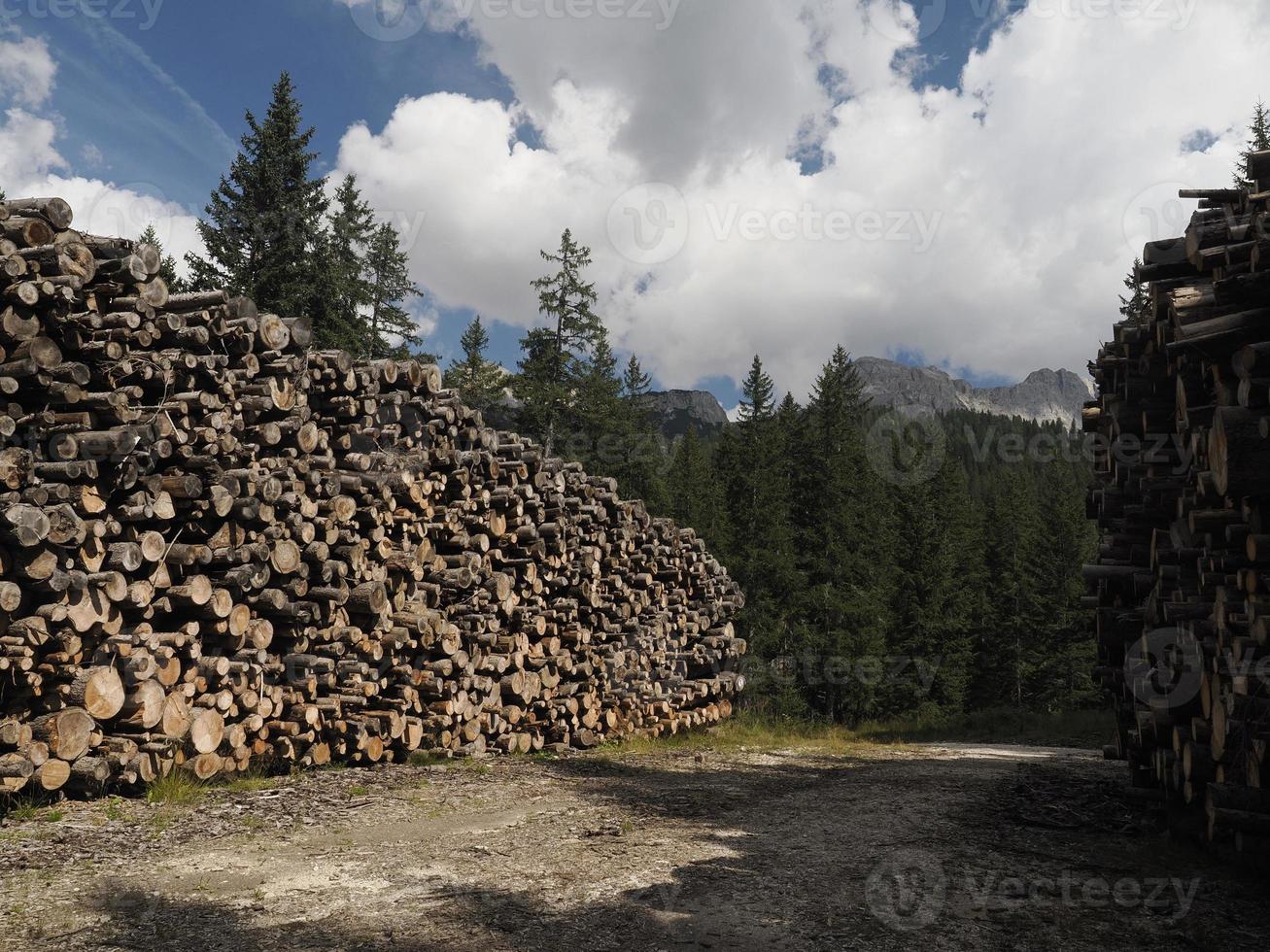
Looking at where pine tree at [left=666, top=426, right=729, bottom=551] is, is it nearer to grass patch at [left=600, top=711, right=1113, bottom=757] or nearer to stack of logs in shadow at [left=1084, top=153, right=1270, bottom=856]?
grass patch at [left=600, top=711, right=1113, bottom=757]

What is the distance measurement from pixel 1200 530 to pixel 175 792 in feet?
25.1

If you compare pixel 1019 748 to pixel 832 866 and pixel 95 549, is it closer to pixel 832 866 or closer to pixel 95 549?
pixel 832 866

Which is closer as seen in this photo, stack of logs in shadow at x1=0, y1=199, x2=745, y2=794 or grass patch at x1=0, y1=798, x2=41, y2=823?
grass patch at x1=0, y1=798, x2=41, y2=823

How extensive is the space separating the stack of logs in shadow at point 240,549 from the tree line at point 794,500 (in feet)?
56.9

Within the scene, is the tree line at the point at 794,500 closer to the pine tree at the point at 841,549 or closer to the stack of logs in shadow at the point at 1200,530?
the pine tree at the point at 841,549

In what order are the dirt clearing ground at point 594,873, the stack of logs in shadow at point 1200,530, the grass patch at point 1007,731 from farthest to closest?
1. the grass patch at point 1007,731
2. the stack of logs in shadow at point 1200,530
3. the dirt clearing ground at point 594,873

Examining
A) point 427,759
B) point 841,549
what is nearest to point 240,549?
point 427,759

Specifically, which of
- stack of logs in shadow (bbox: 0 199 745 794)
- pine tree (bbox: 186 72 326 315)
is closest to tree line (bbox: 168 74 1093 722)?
pine tree (bbox: 186 72 326 315)

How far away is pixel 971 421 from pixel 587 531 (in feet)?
483

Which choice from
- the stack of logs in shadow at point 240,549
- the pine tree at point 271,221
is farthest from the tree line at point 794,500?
the stack of logs in shadow at point 240,549

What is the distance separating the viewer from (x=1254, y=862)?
5.25 metres

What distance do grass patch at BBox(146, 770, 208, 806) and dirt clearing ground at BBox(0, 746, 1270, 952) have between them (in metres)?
0.15

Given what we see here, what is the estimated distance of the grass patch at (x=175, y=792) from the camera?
20.4ft

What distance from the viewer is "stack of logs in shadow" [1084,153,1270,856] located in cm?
460
